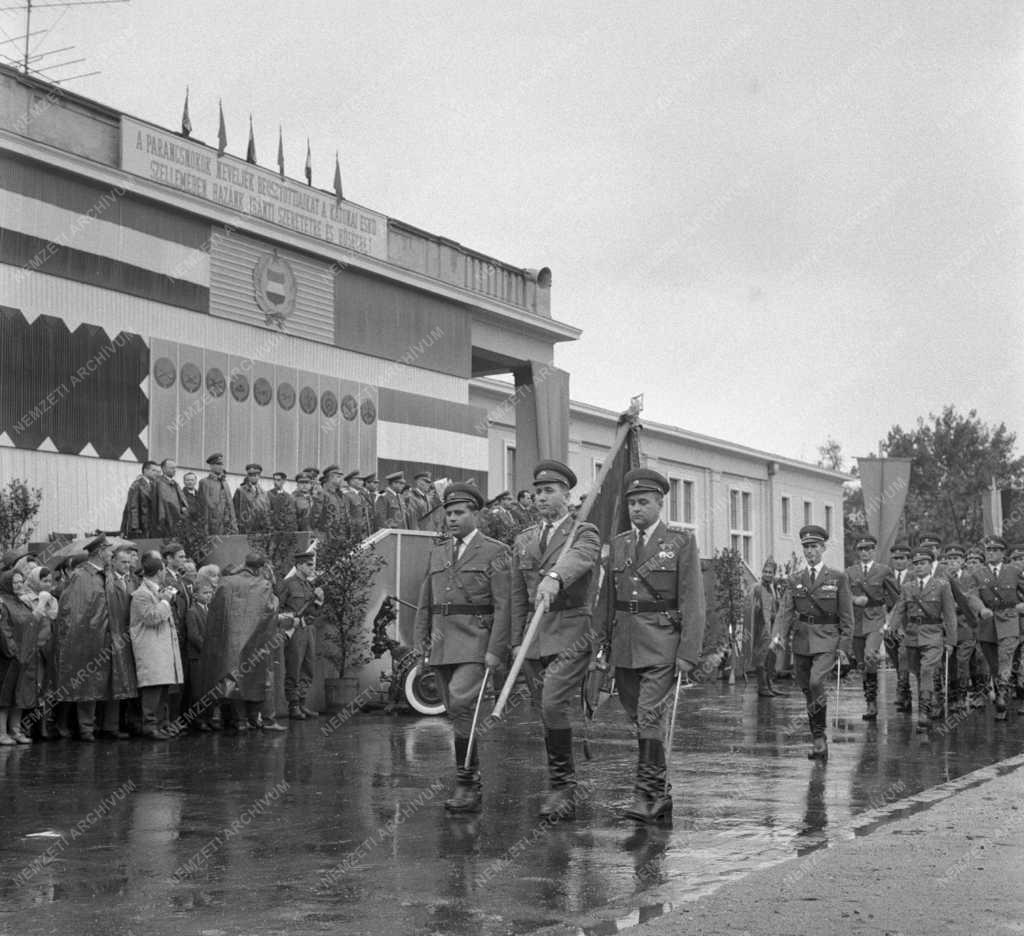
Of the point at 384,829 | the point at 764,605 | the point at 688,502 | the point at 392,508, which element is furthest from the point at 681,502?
the point at 384,829

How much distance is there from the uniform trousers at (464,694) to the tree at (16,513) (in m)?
12.9

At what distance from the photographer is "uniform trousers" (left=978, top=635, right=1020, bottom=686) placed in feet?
60.2

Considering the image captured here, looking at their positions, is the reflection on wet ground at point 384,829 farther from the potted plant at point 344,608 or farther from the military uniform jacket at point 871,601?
the potted plant at point 344,608

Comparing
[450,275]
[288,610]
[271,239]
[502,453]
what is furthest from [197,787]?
[502,453]

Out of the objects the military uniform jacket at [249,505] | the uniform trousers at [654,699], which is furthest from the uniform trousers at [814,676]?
the military uniform jacket at [249,505]

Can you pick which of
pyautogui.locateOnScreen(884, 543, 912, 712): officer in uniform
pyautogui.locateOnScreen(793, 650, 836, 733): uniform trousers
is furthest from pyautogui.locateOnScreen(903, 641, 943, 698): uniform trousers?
pyautogui.locateOnScreen(793, 650, 836, 733): uniform trousers

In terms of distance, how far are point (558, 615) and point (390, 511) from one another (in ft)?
42.3

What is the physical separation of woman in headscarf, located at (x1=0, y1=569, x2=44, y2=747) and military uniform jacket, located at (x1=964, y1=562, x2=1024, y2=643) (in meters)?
11.4

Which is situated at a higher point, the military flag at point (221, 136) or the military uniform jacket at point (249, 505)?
the military flag at point (221, 136)

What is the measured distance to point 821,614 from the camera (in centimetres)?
1312

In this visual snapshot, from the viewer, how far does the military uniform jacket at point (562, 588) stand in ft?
29.6

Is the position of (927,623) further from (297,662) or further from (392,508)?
(392,508)

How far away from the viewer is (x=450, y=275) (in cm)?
3222

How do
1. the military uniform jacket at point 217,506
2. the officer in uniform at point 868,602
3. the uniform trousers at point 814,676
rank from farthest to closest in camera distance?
the military uniform jacket at point 217,506
the officer in uniform at point 868,602
the uniform trousers at point 814,676
